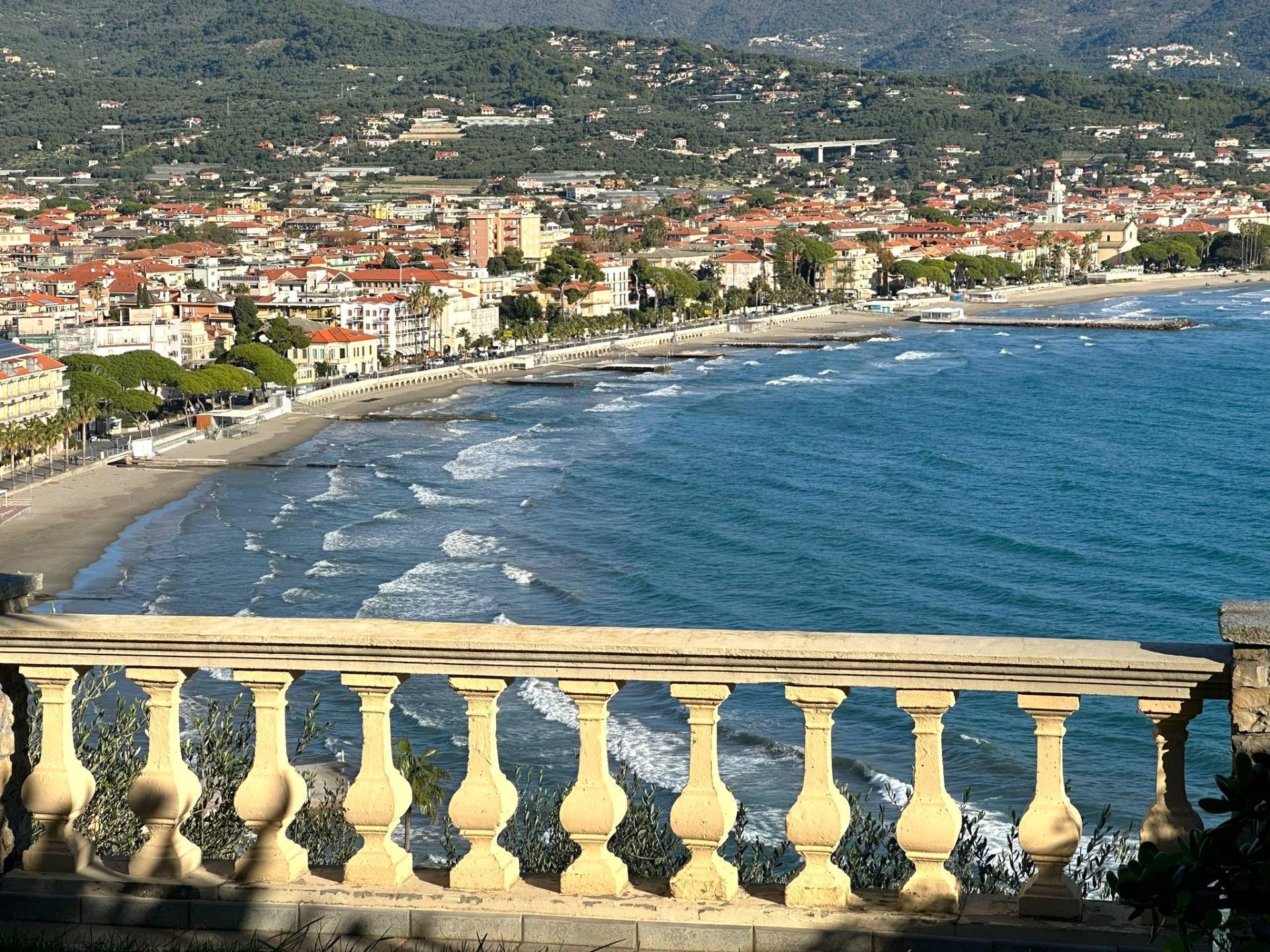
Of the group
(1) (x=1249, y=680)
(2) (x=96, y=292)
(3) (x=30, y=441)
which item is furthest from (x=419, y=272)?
(1) (x=1249, y=680)

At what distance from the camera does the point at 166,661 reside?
4984 mm

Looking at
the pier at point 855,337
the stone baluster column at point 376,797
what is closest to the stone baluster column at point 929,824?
the stone baluster column at point 376,797

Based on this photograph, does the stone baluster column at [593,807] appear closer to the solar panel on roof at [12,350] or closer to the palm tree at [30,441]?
the palm tree at [30,441]

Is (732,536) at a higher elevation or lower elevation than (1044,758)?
lower

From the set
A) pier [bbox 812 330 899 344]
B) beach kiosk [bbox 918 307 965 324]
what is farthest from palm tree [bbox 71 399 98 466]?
beach kiosk [bbox 918 307 965 324]

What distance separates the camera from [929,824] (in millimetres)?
Answer: 4691

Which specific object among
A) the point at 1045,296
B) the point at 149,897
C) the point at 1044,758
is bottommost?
the point at 1045,296

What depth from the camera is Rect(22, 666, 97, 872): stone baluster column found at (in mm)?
5043

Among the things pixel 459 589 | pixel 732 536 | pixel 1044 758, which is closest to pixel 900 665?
pixel 1044 758

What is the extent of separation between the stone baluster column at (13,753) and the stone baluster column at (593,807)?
1528mm

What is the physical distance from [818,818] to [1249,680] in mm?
1091

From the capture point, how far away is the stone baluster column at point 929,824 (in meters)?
4.69

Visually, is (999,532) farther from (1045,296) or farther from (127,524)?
(1045,296)

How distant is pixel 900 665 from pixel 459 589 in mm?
27493
